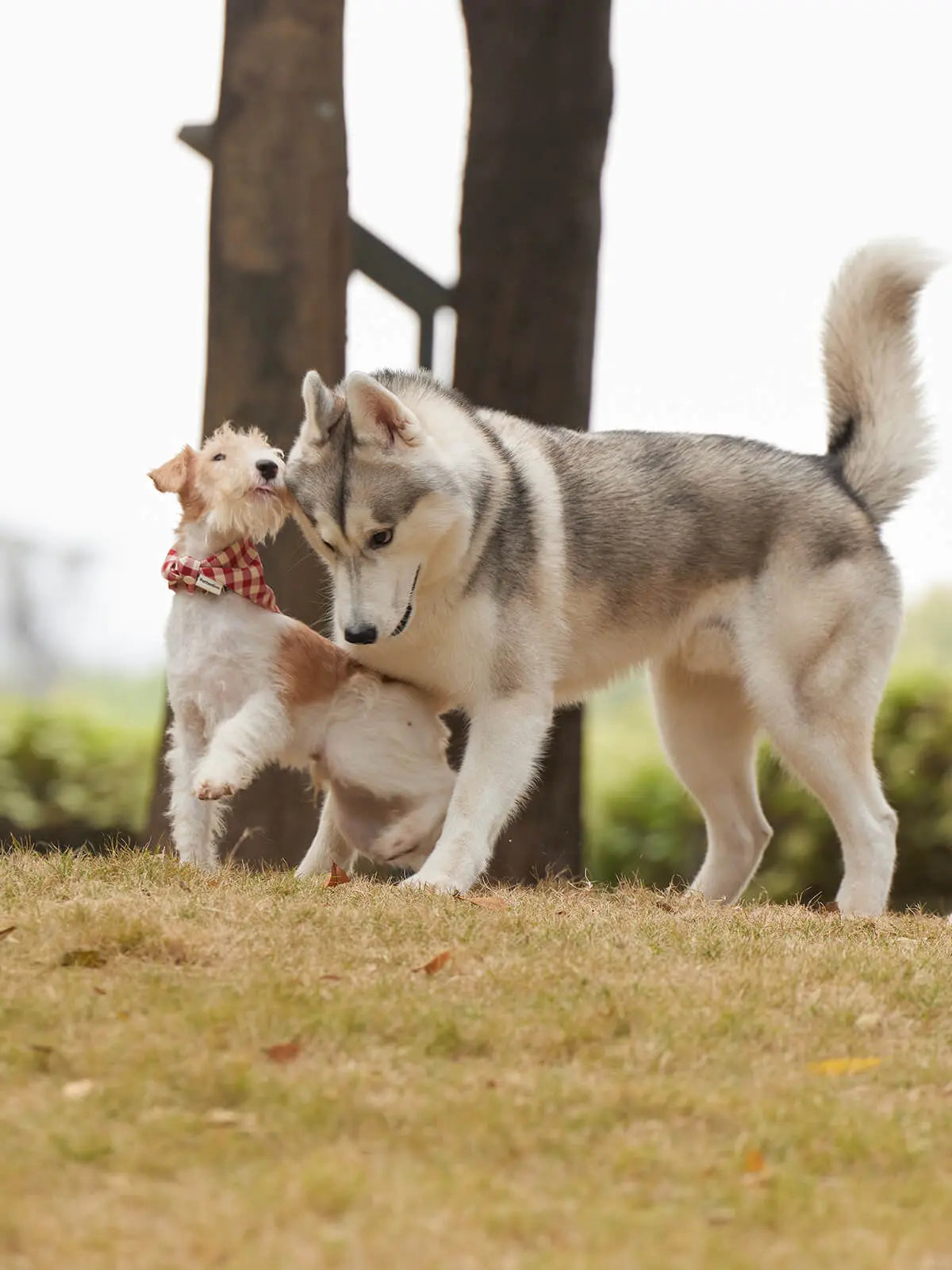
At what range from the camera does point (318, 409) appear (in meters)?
5.83

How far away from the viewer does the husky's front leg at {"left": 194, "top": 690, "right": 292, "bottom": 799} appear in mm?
5656

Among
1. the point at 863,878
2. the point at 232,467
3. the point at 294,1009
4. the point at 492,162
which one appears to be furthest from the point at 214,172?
the point at 294,1009

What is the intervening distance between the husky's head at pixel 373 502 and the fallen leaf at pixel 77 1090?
2.28m

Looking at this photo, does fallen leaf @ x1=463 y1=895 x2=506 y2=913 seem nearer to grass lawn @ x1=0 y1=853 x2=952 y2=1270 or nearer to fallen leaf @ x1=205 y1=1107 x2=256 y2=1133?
grass lawn @ x1=0 y1=853 x2=952 y2=1270

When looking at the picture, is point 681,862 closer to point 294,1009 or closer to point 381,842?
point 381,842

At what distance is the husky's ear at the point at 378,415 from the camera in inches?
225

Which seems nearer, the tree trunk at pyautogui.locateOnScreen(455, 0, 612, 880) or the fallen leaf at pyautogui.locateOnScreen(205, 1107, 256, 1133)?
the fallen leaf at pyautogui.locateOnScreen(205, 1107, 256, 1133)

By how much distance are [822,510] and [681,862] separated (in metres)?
4.15

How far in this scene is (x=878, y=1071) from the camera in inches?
155

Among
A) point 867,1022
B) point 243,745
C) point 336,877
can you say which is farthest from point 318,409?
point 867,1022

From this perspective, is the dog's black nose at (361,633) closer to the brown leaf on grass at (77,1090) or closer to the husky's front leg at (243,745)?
the husky's front leg at (243,745)

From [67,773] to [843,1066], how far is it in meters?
7.37

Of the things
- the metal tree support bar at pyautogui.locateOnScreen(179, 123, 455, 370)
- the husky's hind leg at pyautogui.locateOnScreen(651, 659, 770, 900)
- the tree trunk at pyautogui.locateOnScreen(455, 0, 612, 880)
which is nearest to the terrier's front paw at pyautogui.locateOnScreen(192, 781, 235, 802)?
the husky's hind leg at pyautogui.locateOnScreen(651, 659, 770, 900)

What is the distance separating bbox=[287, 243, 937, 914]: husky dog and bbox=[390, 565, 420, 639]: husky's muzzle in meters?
0.02
